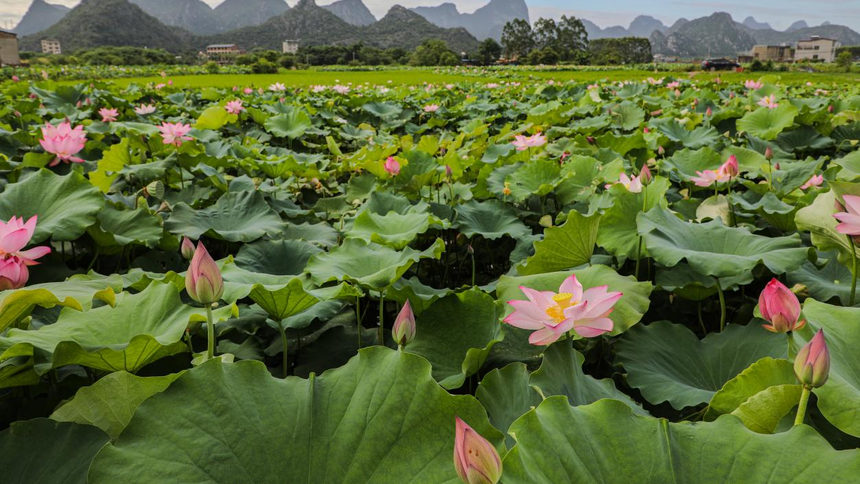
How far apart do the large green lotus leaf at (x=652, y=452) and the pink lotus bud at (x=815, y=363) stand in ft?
0.31

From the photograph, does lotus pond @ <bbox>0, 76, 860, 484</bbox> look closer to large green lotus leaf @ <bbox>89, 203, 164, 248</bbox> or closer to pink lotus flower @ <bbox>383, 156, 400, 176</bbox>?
large green lotus leaf @ <bbox>89, 203, 164, 248</bbox>

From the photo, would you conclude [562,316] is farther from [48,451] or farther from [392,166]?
[392,166]

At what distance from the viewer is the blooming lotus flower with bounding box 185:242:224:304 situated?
0.83m

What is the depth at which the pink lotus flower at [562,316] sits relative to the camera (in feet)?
2.69

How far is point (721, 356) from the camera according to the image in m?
1.12

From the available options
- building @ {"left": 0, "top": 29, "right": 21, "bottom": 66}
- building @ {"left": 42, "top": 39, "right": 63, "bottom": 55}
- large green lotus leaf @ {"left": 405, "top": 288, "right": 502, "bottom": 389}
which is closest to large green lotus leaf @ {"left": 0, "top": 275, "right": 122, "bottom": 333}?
large green lotus leaf @ {"left": 405, "top": 288, "right": 502, "bottom": 389}

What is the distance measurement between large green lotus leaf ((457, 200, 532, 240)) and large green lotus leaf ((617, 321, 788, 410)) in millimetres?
795

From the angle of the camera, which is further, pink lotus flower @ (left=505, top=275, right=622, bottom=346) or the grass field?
the grass field

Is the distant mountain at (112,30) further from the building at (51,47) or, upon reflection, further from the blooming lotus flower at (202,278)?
the blooming lotus flower at (202,278)

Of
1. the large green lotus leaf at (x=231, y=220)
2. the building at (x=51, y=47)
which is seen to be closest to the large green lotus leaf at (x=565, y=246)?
the large green lotus leaf at (x=231, y=220)

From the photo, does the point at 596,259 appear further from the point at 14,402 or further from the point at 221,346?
the point at 14,402

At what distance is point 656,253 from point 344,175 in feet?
8.36

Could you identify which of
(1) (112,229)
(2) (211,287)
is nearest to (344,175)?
(1) (112,229)

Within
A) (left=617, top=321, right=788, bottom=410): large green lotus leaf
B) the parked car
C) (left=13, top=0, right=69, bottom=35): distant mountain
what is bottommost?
(left=617, top=321, right=788, bottom=410): large green lotus leaf
